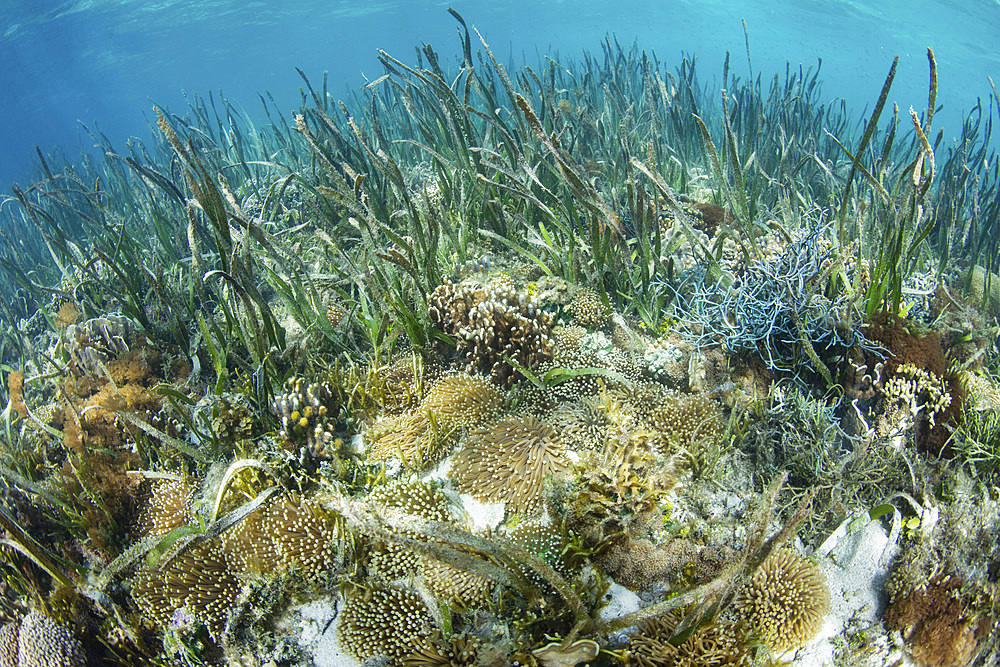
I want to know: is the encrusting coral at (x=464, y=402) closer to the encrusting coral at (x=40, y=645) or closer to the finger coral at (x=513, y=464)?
the finger coral at (x=513, y=464)

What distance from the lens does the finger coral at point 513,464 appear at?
263cm

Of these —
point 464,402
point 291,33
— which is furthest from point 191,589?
point 291,33

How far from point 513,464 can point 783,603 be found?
1526mm

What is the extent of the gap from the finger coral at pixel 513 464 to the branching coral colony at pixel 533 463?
0.05 feet

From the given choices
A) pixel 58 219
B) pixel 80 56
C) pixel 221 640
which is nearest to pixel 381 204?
pixel 221 640

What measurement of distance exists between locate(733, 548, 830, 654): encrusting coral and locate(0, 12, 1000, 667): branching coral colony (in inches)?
0.5

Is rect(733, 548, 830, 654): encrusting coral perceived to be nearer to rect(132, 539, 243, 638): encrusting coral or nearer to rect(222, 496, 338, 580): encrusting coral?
rect(222, 496, 338, 580): encrusting coral

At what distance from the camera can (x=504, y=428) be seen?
285 cm

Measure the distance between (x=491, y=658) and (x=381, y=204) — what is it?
487 centimetres

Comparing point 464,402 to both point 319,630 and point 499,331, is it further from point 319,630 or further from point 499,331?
point 319,630

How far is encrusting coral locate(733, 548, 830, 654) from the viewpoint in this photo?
2156 millimetres

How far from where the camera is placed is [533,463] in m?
2.68

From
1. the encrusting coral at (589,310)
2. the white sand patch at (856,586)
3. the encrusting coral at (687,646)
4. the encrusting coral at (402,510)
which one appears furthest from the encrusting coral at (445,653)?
the encrusting coral at (589,310)

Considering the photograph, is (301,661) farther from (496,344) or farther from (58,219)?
(58,219)
